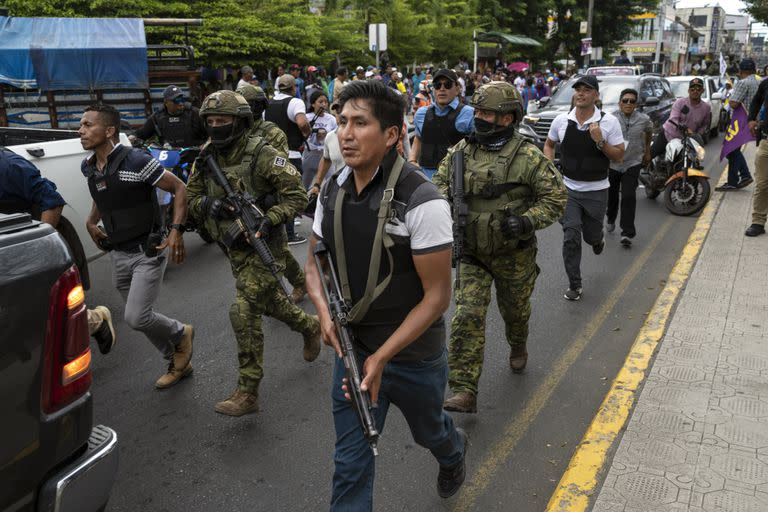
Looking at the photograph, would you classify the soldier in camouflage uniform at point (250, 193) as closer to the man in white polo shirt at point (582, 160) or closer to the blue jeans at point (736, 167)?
the man in white polo shirt at point (582, 160)

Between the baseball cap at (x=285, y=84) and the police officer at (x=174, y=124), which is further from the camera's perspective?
the police officer at (x=174, y=124)

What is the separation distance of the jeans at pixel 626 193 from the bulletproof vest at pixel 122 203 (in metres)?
5.51

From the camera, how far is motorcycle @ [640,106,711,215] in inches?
377

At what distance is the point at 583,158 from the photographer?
6.11 m

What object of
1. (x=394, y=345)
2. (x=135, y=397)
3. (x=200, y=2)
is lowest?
(x=135, y=397)

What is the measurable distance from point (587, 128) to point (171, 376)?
4074 millimetres

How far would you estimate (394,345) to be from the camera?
242cm

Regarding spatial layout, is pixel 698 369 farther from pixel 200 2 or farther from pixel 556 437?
pixel 200 2

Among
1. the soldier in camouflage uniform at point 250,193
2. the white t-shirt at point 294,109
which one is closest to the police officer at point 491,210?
the soldier in camouflage uniform at point 250,193

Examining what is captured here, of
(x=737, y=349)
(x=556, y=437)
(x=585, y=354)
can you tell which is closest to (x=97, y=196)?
(x=556, y=437)

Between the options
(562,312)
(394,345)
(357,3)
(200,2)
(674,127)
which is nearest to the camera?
(394,345)

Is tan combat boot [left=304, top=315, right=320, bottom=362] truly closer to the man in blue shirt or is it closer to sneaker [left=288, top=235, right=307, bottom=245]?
the man in blue shirt

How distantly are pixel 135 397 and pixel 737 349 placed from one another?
4.18 m

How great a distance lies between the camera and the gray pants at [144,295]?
14.2 feet
